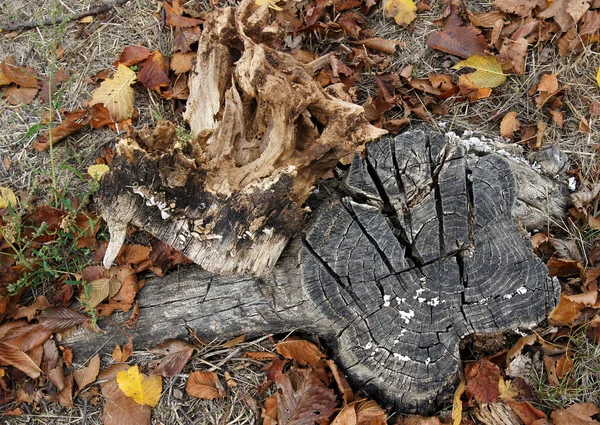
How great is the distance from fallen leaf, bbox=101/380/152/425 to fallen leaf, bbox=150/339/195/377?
18cm

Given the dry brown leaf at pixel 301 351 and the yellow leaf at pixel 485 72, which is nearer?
the dry brown leaf at pixel 301 351

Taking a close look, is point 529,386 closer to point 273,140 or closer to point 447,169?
point 447,169

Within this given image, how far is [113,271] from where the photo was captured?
2496mm

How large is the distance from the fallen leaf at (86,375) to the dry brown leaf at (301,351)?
868mm

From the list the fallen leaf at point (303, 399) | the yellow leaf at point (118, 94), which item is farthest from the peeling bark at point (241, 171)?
the yellow leaf at point (118, 94)

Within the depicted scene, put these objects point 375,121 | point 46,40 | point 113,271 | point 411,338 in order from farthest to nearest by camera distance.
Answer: point 46,40 < point 375,121 < point 113,271 < point 411,338

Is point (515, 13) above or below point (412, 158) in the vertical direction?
above

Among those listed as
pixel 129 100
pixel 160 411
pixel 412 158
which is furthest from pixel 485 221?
pixel 129 100

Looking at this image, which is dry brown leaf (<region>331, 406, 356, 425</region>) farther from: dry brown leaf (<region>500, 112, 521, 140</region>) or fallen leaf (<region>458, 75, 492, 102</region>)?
fallen leaf (<region>458, 75, 492, 102</region>)

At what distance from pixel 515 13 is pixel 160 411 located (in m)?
2.83

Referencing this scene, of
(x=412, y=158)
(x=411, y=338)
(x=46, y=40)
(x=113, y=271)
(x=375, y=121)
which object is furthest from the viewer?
(x=46, y=40)

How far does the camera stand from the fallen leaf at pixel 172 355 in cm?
239

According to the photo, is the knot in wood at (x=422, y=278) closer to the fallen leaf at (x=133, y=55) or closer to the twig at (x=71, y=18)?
the fallen leaf at (x=133, y=55)

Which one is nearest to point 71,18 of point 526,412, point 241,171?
point 241,171
